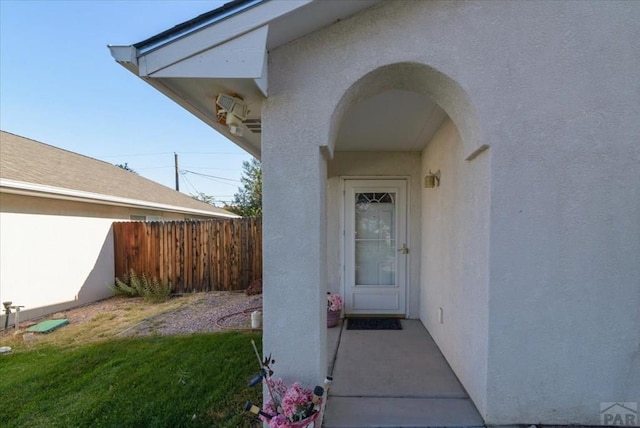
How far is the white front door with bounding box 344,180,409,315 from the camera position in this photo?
5.64 meters

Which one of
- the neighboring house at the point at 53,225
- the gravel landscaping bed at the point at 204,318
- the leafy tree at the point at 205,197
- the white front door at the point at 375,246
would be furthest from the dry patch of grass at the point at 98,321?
the leafy tree at the point at 205,197

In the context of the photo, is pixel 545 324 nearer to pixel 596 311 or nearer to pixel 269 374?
pixel 596 311

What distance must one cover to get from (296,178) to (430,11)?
6.11 feet

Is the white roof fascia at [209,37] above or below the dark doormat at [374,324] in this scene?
above

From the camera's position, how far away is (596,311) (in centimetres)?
249

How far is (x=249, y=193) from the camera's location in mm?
23656

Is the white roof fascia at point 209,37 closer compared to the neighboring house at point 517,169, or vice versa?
the white roof fascia at point 209,37

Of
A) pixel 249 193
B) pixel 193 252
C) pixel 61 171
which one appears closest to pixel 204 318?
pixel 193 252

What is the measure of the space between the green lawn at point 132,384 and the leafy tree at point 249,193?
1822cm

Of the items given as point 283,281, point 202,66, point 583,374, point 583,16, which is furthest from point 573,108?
point 202,66

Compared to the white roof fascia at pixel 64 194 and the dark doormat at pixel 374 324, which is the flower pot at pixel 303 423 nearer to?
the dark doormat at pixel 374 324

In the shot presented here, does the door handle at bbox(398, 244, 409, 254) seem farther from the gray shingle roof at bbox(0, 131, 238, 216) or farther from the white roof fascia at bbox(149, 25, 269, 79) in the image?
the gray shingle roof at bbox(0, 131, 238, 216)

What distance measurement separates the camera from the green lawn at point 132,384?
2922 millimetres

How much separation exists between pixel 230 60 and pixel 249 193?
21934mm
